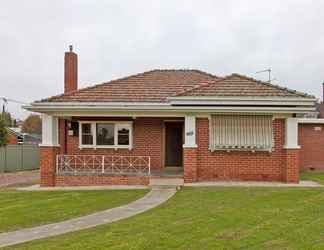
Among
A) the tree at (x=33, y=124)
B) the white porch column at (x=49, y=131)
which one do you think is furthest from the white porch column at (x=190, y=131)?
the tree at (x=33, y=124)

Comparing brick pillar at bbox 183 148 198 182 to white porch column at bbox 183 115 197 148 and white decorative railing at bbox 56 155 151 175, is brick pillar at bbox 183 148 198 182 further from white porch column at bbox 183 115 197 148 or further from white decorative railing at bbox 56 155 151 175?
white decorative railing at bbox 56 155 151 175

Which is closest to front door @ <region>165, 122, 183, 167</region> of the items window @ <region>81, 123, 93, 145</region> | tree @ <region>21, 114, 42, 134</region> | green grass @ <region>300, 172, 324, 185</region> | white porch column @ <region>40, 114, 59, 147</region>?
window @ <region>81, 123, 93, 145</region>

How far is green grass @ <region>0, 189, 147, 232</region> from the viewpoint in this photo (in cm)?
972

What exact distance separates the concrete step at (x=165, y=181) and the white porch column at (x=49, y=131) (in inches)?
165

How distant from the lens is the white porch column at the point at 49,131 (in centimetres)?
1638

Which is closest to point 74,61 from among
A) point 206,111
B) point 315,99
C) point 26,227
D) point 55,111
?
point 55,111

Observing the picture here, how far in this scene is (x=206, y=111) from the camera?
15.7 m

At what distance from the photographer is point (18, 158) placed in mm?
29875

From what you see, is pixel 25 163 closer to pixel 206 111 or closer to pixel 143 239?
pixel 206 111

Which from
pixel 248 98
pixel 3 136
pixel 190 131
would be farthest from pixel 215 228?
pixel 3 136

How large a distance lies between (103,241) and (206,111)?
9299 mm

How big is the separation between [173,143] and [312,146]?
9.00 m

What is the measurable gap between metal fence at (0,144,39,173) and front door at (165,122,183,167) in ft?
47.2

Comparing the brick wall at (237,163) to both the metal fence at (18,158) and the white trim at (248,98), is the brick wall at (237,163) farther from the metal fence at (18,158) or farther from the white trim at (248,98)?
the metal fence at (18,158)
